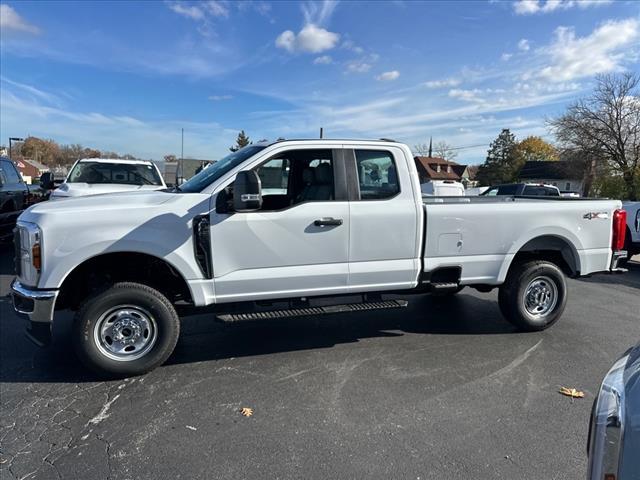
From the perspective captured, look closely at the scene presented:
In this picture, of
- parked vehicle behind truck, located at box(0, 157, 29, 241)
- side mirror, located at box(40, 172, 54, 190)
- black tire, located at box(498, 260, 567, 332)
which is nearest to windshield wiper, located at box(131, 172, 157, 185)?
side mirror, located at box(40, 172, 54, 190)

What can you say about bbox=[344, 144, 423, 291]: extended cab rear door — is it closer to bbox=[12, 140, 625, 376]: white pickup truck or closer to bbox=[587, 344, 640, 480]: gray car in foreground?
bbox=[12, 140, 625, 376]: white pickup truck

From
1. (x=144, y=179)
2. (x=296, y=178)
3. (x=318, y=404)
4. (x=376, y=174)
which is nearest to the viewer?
(x=318, y=404)

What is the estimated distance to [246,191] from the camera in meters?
3.85

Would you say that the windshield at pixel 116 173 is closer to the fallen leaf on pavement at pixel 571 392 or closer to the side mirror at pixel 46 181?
the side mirror at pixel 46 181

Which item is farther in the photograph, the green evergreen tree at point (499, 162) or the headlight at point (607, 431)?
the green evergreen tree at point (499, 162)

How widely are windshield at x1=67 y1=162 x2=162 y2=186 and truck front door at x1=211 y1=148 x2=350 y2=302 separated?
5.90m

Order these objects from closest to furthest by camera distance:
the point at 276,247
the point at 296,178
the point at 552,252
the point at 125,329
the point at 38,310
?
the point at 38,310
the point at 125,329
the point at 276,247
the point at 296,178
the point at 552,252

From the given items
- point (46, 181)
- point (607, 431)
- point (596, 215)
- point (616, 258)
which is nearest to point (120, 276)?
point (607, 431)

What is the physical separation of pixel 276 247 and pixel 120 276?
148 centimetres

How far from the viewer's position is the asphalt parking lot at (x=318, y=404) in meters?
2.88

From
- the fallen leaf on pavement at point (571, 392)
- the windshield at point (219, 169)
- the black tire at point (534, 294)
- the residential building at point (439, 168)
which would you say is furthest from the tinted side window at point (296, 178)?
the residential building at point (439, 168)

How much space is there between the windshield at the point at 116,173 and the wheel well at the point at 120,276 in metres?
5.67

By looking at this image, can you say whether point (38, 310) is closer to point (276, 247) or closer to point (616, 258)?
point (276, 247)

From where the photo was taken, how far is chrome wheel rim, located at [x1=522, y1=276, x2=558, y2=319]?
5.34 metres
